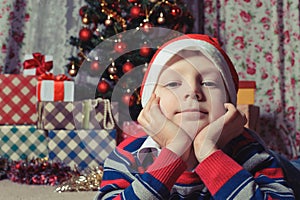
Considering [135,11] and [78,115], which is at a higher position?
[135,11]

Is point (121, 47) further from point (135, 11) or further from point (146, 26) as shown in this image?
point (135, 11)

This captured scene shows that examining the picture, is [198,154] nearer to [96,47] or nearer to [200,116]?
[200,116]

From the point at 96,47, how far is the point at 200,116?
1.42 meters

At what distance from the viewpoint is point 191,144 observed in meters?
0.68

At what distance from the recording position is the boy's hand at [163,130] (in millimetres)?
654

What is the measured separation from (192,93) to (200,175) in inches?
5.2

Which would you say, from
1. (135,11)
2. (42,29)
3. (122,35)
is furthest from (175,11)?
(42,29)

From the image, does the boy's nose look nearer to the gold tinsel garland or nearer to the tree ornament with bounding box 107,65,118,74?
the gold tinsel garland

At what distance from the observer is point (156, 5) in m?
1.99

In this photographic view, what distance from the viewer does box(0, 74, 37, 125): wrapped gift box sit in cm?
204

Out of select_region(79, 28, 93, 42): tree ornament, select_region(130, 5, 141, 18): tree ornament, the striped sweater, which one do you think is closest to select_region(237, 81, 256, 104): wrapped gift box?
select_region(130, 5, 141, 18): tree ornament

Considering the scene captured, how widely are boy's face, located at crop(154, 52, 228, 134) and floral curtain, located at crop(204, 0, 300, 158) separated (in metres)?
2.02

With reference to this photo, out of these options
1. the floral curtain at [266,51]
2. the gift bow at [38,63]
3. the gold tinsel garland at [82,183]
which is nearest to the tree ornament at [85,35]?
the gift bow at [38,63]

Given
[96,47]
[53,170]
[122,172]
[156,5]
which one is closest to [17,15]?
[96,47]
